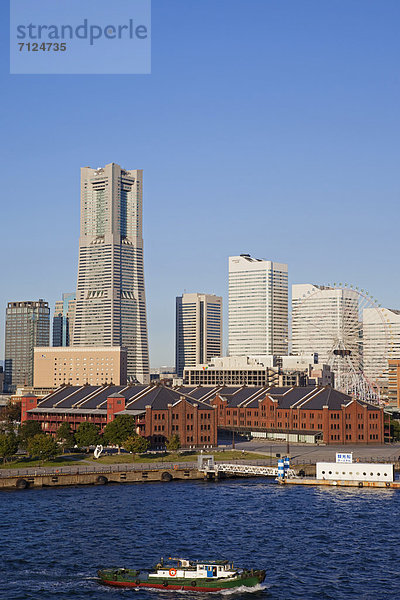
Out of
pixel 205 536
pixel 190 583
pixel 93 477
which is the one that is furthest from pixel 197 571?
pixel 93 477

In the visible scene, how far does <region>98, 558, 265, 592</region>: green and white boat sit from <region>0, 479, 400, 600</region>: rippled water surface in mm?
887

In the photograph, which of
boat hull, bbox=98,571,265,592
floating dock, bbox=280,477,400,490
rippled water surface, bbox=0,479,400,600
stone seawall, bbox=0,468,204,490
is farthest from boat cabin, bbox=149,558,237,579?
floating dock, bbox=280,477,400,490

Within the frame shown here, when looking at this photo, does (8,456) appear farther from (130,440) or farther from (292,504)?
(292,504)

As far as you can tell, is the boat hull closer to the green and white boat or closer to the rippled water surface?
the green and white boat

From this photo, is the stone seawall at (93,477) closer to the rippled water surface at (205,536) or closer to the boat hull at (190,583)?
the rippled water surface at (205,536)

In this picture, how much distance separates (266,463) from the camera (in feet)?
528

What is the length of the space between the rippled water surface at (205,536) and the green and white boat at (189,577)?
34.9 inches

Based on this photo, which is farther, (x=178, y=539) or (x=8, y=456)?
(x=8, y=456)

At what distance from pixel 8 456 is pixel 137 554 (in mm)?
80847

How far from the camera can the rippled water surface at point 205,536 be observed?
79.4 meters

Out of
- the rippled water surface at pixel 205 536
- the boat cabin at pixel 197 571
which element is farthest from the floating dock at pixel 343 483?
the boat cabin at pixel 197 571

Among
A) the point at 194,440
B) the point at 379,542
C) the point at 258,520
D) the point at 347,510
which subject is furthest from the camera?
the point at 194,440

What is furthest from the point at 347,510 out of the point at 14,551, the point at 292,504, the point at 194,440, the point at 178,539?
the point at 194,440

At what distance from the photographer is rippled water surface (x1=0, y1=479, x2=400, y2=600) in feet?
260
